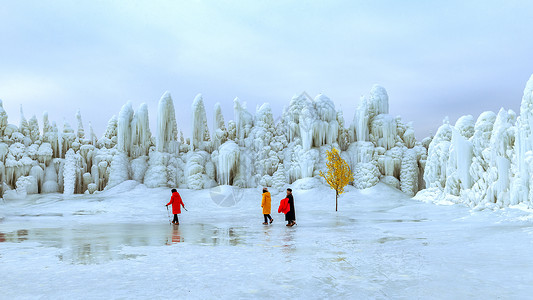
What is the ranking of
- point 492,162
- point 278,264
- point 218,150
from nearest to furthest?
point 278,264, point 492,162, point 218,150

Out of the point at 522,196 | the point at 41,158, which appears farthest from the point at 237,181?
the point at 522,196

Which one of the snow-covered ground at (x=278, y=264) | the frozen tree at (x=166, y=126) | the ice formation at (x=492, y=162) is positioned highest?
the frozen tree at (x=166, y=126)

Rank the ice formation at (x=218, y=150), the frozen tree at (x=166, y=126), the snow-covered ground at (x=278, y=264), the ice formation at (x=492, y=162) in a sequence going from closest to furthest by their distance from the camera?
the snow-covered ground at (x=278, y=264)
the ice formation at (x=492, y=162)
the ice formation at (x=218, y=150)
the frozen tree at (x=166, y=126)

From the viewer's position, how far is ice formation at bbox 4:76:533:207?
116ft

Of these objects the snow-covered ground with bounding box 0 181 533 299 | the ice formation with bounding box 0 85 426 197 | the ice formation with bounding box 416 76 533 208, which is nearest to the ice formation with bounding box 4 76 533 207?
the ice formation with bounding box 0 85 426 197

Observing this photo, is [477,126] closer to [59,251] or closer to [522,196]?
[522,196]

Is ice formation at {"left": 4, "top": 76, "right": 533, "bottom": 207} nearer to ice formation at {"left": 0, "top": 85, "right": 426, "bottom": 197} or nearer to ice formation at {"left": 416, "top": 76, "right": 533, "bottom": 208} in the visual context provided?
ice formation at {"left": 0, "top": 85, "right": 426, "bottom": 197}

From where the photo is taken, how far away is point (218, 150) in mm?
38219

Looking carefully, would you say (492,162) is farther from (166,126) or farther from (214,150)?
(166,126)

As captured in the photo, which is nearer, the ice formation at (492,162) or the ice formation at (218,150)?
the ice formation at (492,162)

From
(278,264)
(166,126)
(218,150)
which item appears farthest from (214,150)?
(278,264)

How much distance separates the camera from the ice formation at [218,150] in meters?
35.5

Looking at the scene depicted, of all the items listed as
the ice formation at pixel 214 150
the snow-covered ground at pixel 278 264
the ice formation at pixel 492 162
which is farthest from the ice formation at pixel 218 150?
the snow-covered ground at pixel 278 264

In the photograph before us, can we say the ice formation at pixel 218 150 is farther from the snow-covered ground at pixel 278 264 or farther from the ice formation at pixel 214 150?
the snow-covered ground at pixel 278 264
